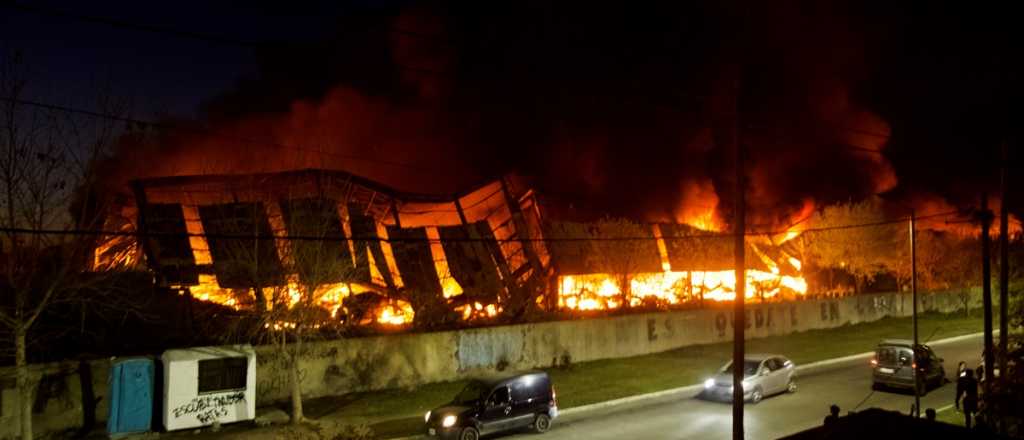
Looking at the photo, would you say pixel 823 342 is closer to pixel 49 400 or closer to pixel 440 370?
pixel 440 370

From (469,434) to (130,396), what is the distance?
819cm

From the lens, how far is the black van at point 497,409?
54.2 feet

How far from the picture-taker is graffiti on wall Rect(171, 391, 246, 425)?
17.4 metres

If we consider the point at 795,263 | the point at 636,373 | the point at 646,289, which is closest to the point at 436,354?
the point at 636,373

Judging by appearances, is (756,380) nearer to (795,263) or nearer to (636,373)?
(636,373)

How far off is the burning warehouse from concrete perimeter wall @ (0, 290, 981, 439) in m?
2.10

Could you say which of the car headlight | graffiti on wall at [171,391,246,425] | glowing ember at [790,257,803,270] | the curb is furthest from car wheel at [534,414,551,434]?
glowing ember at [790,257,803,270]

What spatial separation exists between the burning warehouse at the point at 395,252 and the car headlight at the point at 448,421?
544 centimetres

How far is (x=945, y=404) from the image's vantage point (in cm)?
2086

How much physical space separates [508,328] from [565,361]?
300 cm

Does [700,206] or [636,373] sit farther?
[700,206]

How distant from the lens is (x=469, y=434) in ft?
54.3

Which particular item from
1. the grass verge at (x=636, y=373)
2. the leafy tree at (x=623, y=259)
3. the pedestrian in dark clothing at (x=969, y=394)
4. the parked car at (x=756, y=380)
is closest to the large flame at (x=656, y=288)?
the leafy tree at (x=623, y=259)

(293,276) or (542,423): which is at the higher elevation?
(293,276)
